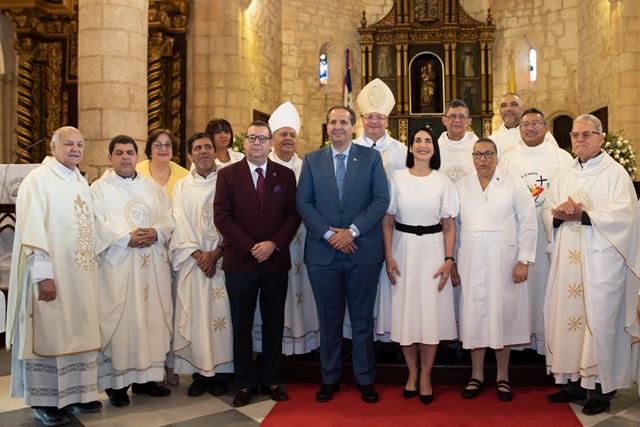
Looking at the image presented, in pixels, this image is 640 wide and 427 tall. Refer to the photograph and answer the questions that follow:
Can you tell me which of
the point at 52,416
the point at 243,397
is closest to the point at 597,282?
the point at 243,397

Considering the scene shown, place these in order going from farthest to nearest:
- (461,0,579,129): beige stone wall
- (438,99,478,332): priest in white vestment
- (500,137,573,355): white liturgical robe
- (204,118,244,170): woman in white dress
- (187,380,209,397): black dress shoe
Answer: (461,0,579,129): beige stone wall < (204,118,244,170): woman in white dress < (438,99,478,332): priest in white vestment < (500,137,573,355): white liturgical robe < (187,380,209,397): black dress shoe

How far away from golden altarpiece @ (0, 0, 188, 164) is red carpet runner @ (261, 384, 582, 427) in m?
6.88

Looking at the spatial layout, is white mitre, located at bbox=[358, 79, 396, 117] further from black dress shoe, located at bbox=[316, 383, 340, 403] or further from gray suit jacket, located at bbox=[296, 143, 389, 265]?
black dress shoe, located at bbox=[316, 383, 340, 403]

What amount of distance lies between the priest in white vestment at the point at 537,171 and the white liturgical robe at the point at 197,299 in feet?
A: 7.75

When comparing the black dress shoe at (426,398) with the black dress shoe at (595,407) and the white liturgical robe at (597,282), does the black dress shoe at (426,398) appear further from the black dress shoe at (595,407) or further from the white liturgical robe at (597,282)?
the black dress shoe at (595,407)

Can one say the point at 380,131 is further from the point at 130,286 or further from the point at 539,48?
the point at 539,48

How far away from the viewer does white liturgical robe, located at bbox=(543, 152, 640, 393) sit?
416cm

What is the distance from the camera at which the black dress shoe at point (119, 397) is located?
14.3ft

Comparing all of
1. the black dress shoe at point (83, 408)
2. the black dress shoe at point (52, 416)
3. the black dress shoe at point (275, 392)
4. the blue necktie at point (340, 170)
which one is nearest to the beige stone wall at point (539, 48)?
the blue necktie at point (340, 170)

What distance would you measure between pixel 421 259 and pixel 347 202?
0.64 m

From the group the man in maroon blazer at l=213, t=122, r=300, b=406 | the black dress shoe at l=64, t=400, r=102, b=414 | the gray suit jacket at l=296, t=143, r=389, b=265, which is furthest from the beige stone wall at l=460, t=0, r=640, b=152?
the black dress shoe at l=64, t=400, r=102, b=414

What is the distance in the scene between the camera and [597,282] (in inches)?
165

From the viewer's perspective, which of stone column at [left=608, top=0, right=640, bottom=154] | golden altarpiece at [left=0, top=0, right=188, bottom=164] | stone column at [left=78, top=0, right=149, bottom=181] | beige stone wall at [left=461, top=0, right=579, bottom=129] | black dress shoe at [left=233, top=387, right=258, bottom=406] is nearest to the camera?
black dress shoe at [left=233, top=387, right=258, bottom=406]

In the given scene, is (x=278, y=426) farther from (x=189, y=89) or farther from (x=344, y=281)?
(x=189, y=89)
